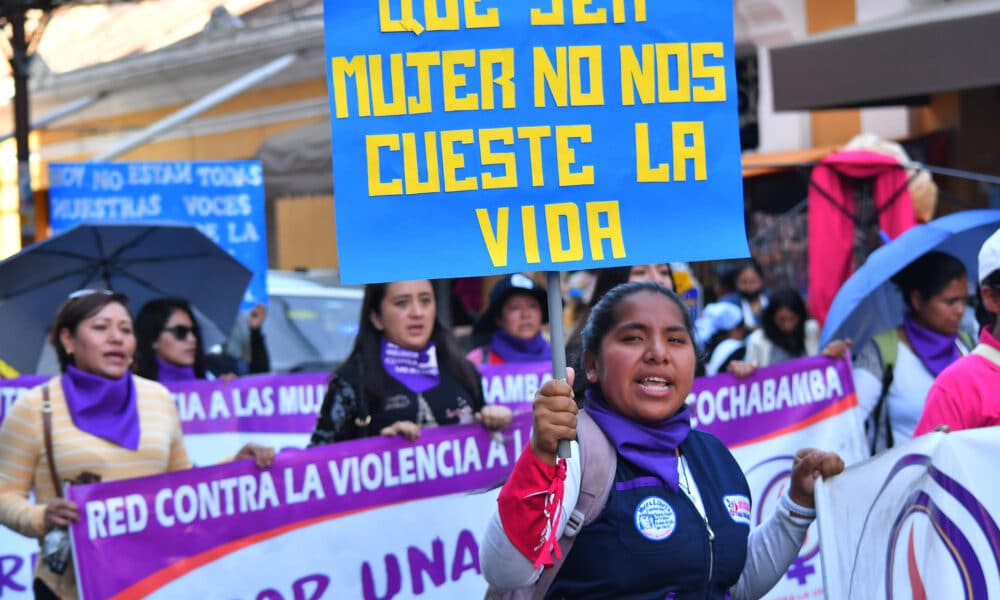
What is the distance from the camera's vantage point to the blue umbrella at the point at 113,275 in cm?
736

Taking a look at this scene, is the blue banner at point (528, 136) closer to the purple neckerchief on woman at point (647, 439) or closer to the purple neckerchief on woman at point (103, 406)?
the purple neckerchief on woman at point (647, 439)

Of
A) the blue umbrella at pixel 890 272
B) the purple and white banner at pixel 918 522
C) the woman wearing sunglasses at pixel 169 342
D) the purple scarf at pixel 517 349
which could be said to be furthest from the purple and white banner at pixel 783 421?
the woman wearing sunglasses at pixel 169 342

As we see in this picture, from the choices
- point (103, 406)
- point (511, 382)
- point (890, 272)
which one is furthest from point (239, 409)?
point (890, 272)

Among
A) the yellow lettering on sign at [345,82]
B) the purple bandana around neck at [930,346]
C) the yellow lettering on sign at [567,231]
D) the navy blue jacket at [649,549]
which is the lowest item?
the navy blue jacket at [649,549]

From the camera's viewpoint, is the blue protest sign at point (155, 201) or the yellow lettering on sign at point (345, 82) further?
the blue protest sign at point (155, 201)

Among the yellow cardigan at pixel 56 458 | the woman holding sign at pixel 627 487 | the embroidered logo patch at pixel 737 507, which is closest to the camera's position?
the woman holding sign at pixel 627 487

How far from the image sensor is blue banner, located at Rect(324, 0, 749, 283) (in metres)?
3.08

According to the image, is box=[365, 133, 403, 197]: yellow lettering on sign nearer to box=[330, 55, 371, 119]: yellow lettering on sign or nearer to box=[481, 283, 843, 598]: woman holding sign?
box=[330, 55, 371, 119]: yellow lettering on sign

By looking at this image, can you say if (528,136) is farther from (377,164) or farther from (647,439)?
(647,439)

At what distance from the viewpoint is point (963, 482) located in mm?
3633

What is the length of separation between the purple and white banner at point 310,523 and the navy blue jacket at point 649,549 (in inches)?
62.0

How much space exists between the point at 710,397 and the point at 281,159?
11596 millimetres

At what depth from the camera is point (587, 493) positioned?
3057mm

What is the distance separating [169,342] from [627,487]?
4.83 metres
